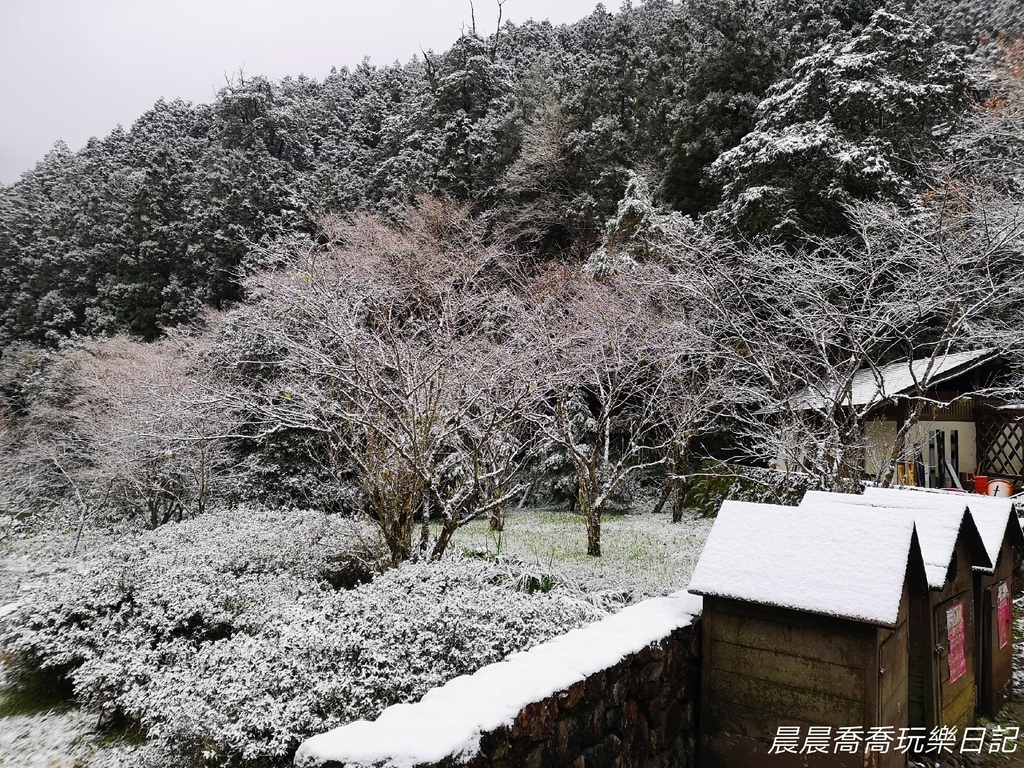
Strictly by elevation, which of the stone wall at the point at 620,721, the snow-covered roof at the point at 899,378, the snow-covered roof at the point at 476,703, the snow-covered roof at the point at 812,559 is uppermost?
the snow-covered roof at the point at 899,378

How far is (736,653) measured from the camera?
129 inches

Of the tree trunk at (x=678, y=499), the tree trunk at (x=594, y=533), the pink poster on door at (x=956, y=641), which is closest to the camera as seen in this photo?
the pink poster on door at (x=956, y=641)

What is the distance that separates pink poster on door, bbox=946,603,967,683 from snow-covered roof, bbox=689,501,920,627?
4.62 ft

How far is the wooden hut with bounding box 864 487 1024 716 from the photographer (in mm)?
4309

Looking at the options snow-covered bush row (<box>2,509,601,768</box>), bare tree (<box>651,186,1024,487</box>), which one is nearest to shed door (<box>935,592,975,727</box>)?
snow-covered bush row (<box>2,509,601,768</box>)

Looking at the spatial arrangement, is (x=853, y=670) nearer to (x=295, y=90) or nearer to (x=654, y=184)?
(x=654, y=184)

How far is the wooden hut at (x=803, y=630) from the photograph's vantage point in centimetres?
289

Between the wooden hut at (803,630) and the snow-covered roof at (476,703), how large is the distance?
1.34 ft

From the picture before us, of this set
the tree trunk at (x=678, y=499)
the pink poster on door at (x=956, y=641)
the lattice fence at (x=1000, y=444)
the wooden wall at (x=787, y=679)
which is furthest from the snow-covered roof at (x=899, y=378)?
the wooden wall at (x=787, y=679)

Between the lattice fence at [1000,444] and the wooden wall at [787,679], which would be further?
the lattice fence at [1000,444]

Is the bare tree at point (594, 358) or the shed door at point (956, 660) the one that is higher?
the bare tree at point (594, 358)

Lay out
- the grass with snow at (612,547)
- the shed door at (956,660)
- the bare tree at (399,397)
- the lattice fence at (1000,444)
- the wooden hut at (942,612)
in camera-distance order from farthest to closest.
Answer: the lattice fence at (1000,444), the grass with snow at (612,547), the bare tree at (399,397), the shed door at (956,660), the wooden hut at (942,612)

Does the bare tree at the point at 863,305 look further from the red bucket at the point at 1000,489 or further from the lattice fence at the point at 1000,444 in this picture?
the lattice fence at the point at 1000,444

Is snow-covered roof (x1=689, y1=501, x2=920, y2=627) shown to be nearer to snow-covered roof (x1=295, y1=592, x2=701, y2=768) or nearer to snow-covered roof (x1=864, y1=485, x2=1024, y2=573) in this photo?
snow-covered roof (x1=295, y1=592, x2=701, y2=768)
